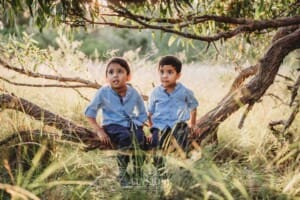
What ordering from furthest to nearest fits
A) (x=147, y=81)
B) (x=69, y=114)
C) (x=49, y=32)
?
(x=49, y=32), (x=147, y=81), (x=69, y=114)

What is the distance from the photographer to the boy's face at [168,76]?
424 centimetres

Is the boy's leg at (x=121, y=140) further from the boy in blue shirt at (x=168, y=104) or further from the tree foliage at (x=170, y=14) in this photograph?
the tree foliage at (x=170, y=14)

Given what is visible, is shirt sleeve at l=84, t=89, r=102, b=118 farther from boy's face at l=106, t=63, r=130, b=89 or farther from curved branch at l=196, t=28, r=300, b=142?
curved branch at l=196, t=28, r=300, b=142

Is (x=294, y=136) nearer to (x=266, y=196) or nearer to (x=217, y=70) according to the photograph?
(x=266, y=196)

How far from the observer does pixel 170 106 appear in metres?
4.21

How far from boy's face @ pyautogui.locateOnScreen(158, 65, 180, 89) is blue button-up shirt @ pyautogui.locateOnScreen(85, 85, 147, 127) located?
236mm

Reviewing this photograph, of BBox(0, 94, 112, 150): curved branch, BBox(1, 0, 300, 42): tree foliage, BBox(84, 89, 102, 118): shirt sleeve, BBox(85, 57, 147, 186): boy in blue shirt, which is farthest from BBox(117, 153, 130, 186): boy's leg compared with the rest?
BBox(1, 0, 300, 42): tree foliage

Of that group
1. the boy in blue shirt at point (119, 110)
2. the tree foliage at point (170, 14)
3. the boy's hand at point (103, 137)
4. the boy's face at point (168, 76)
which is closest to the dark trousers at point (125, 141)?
the boy in blue shirt at point (119, 110)

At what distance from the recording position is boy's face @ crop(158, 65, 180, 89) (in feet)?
13.9

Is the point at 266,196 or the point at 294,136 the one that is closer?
the point at 266,196

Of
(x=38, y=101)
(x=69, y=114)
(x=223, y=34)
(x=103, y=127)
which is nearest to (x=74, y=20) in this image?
(x=103, y=127)

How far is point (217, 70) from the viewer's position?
32.9ft

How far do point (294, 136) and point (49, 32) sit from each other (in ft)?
45.8

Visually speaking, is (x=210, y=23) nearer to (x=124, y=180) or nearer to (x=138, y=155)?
(x=138, y=155)
